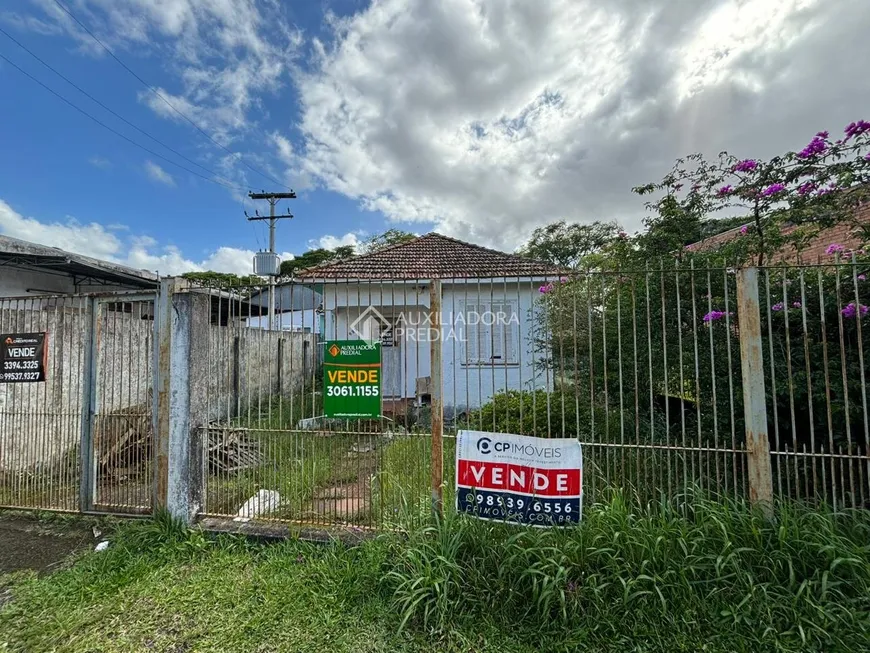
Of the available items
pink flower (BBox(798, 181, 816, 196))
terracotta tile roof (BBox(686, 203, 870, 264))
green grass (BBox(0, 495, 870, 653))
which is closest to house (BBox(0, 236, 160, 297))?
green grass (BBox(0, 495, 870, 653))

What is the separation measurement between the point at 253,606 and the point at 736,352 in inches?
180

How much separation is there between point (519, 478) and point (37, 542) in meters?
4.78

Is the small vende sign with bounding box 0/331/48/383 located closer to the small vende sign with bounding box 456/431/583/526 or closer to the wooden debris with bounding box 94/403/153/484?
the wooden debris with bounding box 94/403/153/484

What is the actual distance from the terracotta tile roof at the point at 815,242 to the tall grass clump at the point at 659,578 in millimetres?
2630

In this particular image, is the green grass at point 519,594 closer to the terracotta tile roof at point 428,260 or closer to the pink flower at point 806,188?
the pink flower at point 806,188

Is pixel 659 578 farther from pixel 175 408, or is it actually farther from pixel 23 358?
pixel 23 358

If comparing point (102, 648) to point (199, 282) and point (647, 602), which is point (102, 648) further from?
point (647, 602)

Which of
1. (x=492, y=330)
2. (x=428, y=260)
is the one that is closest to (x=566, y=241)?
(x=428, y=260)

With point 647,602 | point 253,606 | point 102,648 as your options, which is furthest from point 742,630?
point 102,648

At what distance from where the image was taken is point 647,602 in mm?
2426

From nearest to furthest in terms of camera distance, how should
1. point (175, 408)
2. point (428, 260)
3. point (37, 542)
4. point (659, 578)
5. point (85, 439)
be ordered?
point (659, 578) → point (175, 408) → point (37, 542) → point (85, 439) → point (428, 260)

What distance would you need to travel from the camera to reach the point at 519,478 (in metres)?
3.04

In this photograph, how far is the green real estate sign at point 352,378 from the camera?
11.1 ft

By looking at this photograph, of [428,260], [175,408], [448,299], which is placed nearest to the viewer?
[175,408]
